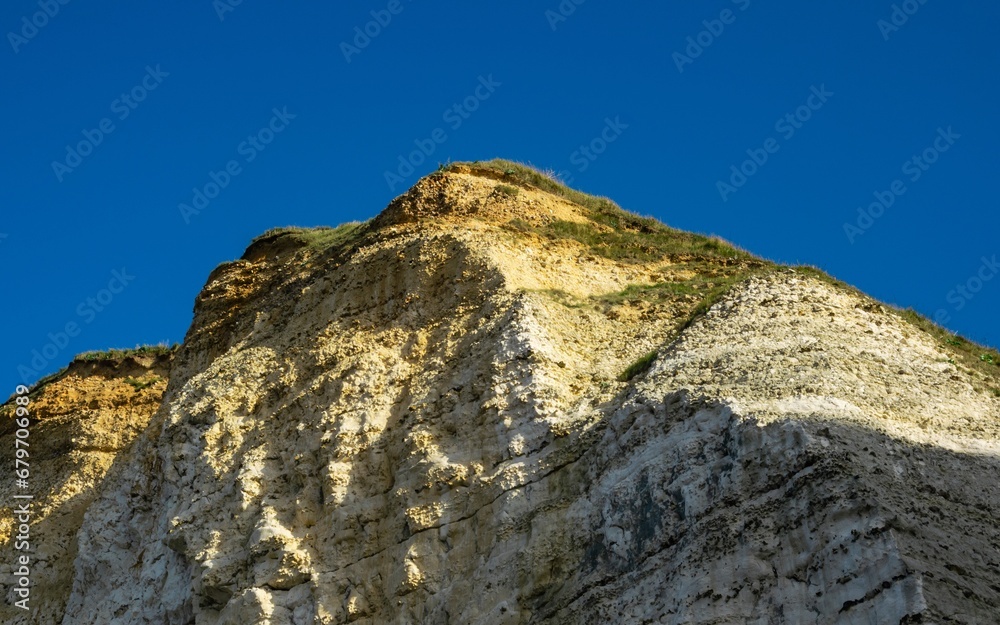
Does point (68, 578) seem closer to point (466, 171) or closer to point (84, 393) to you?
point (84, 393)

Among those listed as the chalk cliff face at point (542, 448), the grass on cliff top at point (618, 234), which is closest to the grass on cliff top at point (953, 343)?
the chalk cliff face at point (542, 448)

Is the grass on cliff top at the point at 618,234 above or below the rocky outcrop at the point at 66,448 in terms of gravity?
above

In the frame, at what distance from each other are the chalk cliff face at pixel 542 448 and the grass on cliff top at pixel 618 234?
105 millimetres

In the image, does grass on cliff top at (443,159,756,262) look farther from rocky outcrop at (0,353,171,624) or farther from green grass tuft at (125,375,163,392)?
rocky outcrop at (0,353,171,624)

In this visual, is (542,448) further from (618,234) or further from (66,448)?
(66,448)

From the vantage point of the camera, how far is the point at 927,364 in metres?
21.0

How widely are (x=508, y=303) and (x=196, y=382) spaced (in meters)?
7.65

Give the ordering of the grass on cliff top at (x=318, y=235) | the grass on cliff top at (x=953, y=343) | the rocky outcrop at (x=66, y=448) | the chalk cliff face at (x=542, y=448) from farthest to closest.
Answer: the grass on cliff top at (x=318, y=235) → the rocky outcrop at (x=66, y=448) → the grass on cliff top at (x=953, y=343) → the chalk cliff face at (x=542, y=448)

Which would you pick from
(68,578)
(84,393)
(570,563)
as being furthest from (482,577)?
(84,393)

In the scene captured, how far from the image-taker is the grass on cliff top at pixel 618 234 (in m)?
28.2

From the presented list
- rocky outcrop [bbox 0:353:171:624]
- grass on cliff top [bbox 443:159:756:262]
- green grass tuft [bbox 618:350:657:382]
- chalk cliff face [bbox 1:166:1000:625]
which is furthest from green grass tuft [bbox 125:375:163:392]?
green grass tuft [bbox 618:350:657:382]

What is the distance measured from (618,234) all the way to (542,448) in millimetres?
9641

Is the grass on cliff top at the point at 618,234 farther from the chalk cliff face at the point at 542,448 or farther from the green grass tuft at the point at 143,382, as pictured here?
the green grass tuft at the point at 143,382

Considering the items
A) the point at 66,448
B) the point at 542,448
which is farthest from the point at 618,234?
the point at 66,448
